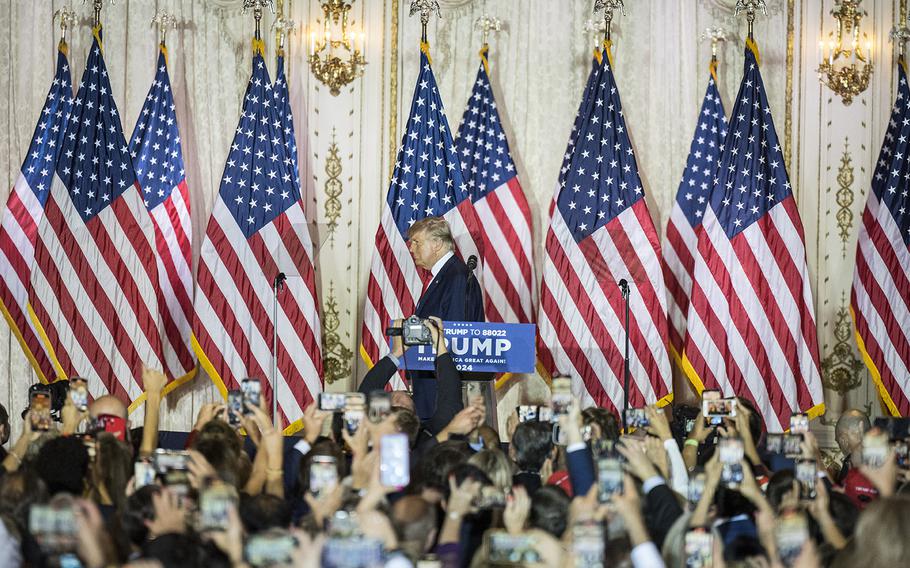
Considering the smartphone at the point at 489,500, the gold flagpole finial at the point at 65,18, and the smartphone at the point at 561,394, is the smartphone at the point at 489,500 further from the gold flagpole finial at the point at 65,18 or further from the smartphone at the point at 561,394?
the gold flagpole finial at the point at 65,18

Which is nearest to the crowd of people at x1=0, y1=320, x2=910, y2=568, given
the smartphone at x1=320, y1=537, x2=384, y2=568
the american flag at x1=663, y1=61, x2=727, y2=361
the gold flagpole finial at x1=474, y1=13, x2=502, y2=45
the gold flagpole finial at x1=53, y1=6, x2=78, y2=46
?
the smartphone at x1=320, y1=537, x2=384, y2=568

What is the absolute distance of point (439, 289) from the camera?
730cm

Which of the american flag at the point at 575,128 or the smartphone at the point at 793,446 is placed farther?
the american flag at the point at 575,128

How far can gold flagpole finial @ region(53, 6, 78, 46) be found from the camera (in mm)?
10070

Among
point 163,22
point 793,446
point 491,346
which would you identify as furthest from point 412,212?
point 793,446

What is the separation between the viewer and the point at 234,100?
1006cm

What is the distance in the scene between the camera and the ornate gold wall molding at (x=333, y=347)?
9.88m

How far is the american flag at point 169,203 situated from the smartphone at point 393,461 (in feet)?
20.3

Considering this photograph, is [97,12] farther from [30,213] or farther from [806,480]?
[806,480]

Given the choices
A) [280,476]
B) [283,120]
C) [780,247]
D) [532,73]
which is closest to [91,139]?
[283,120]

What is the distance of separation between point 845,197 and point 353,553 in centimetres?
767

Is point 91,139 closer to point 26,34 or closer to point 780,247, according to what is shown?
point 26,34

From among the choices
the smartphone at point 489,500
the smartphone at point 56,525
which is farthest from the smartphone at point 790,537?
the smartphone at point 56,525

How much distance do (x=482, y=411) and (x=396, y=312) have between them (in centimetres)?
432
